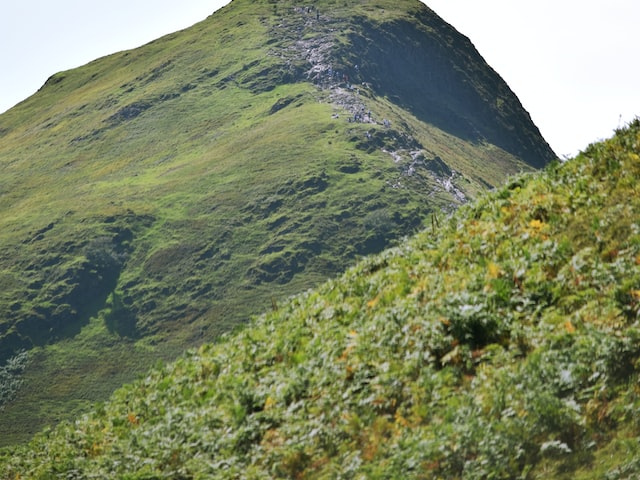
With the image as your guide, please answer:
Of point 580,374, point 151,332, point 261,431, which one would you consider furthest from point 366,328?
point 151,332

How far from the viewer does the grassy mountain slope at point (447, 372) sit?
40.8ft

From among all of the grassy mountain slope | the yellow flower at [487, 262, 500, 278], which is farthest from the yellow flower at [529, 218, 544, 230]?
the yellow flower at [487, 262, 500, 278]

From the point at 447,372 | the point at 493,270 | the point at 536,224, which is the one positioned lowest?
the point at 447,372

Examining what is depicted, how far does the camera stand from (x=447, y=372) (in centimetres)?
1480

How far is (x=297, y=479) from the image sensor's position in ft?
47.1

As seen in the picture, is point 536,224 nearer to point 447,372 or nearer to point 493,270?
point 493,270

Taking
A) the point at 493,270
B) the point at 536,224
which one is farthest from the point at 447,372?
the point at 536,224

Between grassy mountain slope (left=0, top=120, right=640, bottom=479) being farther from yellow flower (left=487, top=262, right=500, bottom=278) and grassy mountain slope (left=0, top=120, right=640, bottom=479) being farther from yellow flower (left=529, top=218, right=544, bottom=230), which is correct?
yellow flower (left=529, top=218, right=544, bottom=230)

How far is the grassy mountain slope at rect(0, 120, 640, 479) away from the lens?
1242cm

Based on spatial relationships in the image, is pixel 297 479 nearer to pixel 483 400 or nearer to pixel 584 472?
pixel 483 400

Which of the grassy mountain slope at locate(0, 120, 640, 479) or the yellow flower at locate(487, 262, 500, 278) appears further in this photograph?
the yellow flower at locate(487, 262, 500, 278)

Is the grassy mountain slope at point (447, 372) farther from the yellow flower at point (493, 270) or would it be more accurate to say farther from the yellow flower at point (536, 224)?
the yellow flower at point (536, 224)

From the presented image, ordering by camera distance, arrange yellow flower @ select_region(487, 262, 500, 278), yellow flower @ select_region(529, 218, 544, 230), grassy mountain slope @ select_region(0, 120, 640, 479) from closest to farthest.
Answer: grassy mountain slope @ select_region(0, 120, 640, 479)
yellow flower @ select_region(487, 262, 500, 278)
yellow flower @ select_region(529, 218, 544, 230)

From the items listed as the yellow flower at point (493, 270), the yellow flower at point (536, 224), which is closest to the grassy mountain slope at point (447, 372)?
the yellow flower at point (493, 270)
